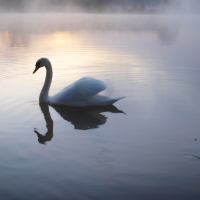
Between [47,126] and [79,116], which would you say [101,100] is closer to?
[79,116]

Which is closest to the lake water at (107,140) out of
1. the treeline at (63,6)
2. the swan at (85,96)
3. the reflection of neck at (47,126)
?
the reflection of neck at (47,126)

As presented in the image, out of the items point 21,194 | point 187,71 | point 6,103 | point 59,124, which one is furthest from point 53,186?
point 187,71

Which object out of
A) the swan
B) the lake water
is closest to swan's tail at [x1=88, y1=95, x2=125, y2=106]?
the swan

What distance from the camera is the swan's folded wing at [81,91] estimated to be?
6594 mm

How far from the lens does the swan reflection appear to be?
571 centimetres

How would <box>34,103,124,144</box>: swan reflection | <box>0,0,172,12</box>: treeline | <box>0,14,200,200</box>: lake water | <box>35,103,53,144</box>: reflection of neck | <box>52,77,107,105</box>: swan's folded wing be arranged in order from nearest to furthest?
<box>0,14,200,200</box>: lake water
<box>35,103,53,144</box>: reflection of neck
<box>34,103,124,144</box>: swan reflection
<box>52,77,107,105</box>: swan's folded wing
<box>0,0,172,12</box>: treeline

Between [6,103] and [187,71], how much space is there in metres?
4.88

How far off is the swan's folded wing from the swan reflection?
161mm

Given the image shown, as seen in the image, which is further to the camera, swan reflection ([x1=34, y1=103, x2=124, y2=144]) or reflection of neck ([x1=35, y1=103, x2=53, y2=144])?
swan reflection ([x1=34, y1=103, x2=124, y2=144])

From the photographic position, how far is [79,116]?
21.0 ft

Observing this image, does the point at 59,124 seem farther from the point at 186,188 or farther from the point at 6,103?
the point at 186,188

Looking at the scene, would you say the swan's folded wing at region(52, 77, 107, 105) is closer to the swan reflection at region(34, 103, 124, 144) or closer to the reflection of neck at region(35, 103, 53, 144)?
the swan reflection at region(34, 103, 124, 144)

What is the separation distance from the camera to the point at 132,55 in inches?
524

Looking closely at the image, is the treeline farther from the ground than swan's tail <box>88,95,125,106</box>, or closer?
farther from the ground
